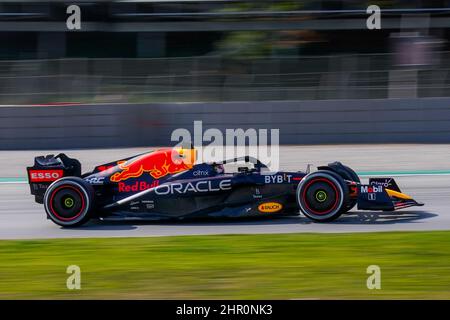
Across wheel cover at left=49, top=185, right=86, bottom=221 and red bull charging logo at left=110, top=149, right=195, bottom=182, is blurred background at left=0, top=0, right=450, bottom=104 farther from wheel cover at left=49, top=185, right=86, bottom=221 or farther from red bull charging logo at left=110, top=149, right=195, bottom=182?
wheel cover at left=49, top=185, right=86, bottom=221

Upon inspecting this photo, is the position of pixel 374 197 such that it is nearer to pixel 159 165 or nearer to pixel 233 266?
pixel 233 266

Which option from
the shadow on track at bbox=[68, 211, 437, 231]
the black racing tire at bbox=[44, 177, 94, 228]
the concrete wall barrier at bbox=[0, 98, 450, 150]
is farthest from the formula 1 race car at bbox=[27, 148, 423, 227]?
the concrete wall barrier at bbox=[0, 98, 450, 150]

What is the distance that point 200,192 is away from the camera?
9.68 m

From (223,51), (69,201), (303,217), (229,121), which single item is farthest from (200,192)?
(223,51)

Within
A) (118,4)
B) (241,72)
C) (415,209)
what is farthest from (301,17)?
(415,209)

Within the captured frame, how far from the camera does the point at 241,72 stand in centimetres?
1767

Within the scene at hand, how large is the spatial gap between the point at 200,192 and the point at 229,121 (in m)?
7.63

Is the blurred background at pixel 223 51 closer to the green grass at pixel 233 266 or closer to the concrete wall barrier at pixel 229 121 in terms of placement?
the concrete wall barrier at pixel 229 121

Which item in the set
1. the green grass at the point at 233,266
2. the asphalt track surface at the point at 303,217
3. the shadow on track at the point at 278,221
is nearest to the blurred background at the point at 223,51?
the asphalt track surface at the point at 303,217

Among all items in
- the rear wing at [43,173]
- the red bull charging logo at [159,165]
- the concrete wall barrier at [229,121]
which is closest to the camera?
the red bull charging logo at [159,165]

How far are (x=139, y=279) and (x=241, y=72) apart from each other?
10.8 metres

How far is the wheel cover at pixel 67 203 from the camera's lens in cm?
984

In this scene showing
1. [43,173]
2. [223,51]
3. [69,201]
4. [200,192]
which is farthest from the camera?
[223,51]

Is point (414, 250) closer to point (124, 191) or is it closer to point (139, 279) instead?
point (139, 279)
